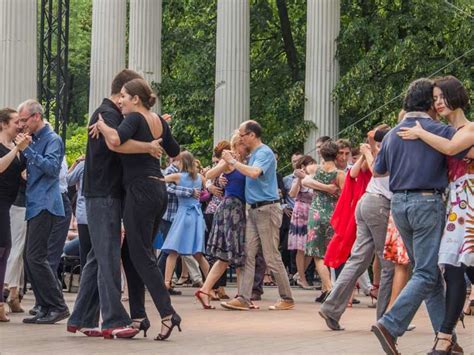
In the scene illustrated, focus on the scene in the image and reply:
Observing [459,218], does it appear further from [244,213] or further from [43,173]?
[244,213]

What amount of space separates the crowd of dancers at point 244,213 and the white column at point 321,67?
1149 cm

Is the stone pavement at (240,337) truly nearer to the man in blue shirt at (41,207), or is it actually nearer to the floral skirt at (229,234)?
the man in blue shirt at (41,207)

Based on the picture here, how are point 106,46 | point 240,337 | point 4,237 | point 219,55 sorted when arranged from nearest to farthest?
point 240,337
point 4,237
point 219,55
point 106,46

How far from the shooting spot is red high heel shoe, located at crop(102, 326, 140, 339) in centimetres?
1116

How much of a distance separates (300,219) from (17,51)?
8.91 metres

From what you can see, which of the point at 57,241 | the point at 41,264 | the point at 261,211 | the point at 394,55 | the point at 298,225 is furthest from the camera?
the point at 394,55

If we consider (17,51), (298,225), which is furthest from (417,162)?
(17,51)

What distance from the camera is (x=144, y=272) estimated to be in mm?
11164

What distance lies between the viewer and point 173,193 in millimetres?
19094

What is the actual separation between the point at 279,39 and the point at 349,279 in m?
24.4

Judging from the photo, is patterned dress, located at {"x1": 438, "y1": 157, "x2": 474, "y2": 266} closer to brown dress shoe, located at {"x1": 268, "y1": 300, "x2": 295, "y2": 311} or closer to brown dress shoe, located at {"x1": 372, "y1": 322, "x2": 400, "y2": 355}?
brown dress shoe, located at {"x1": 372, "y1": 322, "x2": 400, "y2": 355}

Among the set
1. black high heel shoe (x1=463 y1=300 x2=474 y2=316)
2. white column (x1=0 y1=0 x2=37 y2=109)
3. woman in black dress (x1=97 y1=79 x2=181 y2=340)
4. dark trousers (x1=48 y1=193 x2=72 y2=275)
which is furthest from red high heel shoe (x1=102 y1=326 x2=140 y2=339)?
white column (x1=0 y1=0 x2=37 y2=109)

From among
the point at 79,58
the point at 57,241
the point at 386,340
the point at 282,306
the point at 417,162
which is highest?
the point at 79,58

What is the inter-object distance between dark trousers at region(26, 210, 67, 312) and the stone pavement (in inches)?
10.4
